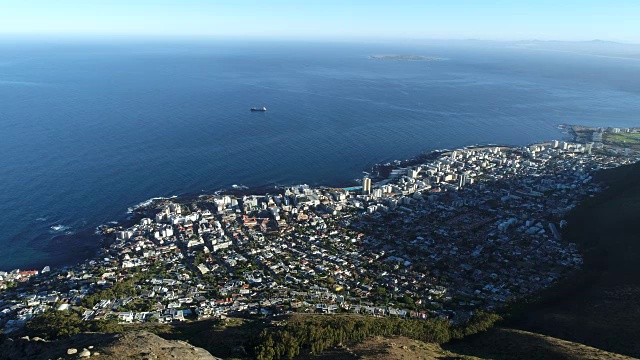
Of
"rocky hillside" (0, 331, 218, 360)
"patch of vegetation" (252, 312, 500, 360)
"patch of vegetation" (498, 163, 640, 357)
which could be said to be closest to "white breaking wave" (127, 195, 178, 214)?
"rocky hillside" (0, 331, 218, 360)

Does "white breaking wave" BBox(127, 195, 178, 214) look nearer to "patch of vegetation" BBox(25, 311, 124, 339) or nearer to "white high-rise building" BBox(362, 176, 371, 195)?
"patch of vegetation" BBox(25, 311, 124, 339)

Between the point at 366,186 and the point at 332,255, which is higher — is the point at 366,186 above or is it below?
above

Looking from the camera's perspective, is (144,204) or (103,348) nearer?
(103,348)

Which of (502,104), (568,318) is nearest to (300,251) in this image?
(568,318)

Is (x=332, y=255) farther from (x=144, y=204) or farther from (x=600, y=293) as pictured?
(x=144, y=204)

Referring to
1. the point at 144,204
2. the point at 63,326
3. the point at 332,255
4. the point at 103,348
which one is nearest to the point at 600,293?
the point at 332,255
